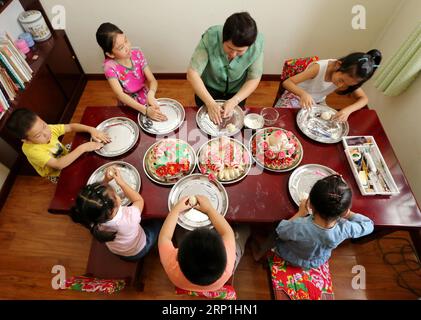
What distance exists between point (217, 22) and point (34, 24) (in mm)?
1750

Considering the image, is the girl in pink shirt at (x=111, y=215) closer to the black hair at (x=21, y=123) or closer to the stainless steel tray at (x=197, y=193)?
the stainless steel tray at (x=197, y=193)

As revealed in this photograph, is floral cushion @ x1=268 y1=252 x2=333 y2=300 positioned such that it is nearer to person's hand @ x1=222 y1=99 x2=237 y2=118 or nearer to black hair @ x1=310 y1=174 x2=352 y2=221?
black hair @ x1=310 y1=174 x2=352 y2=221

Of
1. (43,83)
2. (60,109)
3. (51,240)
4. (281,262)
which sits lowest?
(51,240)

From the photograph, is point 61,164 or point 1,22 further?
point 1,22

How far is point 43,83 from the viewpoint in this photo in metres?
2.64

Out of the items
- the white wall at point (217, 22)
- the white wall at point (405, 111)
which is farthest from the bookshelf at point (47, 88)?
the white wall at point (405, 111)

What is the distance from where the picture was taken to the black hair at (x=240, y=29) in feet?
4.99

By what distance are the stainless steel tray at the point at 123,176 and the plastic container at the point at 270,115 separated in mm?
906

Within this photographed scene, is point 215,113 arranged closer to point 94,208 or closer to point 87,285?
point 94,208

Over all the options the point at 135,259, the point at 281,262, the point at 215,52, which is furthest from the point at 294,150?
the point at 135,259
